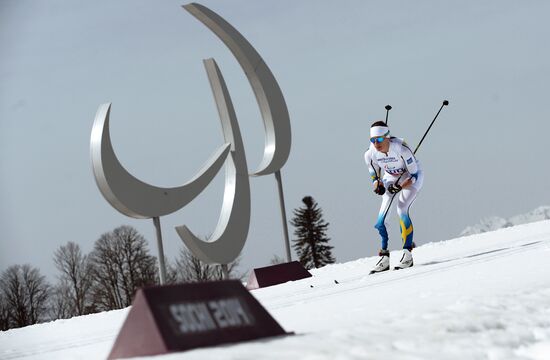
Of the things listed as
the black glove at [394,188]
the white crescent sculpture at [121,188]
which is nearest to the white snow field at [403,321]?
the black glove at [394,188]

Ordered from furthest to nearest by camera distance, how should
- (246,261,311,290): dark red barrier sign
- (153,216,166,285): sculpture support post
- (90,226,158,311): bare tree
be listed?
(90,226,158,311): bare tree
(246,261,311,290): dark red barrier sign
(153,216,166,285): sculpture support post

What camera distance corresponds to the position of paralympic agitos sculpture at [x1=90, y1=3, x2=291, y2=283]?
15773 mm

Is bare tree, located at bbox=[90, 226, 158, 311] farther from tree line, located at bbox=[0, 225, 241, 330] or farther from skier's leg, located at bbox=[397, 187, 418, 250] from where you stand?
skier's leg, located at bbox=[397, 187, 418, 250]

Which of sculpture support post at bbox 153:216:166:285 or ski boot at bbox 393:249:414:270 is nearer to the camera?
ski boot at bbox 393:249:414:270

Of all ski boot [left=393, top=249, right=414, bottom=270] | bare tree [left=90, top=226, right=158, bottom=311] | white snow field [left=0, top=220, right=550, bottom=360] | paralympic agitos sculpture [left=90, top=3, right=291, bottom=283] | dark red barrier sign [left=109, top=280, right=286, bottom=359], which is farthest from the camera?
bare tree [left=90, top=226, right=158, bottom=311]

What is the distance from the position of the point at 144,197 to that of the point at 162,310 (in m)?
10.4

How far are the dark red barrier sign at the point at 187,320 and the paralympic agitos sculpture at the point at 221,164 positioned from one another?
911 centimetres

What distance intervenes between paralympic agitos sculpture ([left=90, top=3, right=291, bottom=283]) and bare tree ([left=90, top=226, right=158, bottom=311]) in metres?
25.6

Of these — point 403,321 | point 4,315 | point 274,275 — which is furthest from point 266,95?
point 4,315

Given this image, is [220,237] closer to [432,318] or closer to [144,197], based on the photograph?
[144,197]

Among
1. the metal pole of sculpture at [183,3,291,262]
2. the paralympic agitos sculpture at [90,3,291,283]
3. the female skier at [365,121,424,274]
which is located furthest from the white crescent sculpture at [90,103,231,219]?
the female skier at [365,121,424,274]

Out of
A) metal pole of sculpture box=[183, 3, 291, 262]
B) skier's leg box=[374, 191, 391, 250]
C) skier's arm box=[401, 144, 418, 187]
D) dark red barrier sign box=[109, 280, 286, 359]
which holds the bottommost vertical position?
dark red barrier sign box=[109, 280, 286, 359]

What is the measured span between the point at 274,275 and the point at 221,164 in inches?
102

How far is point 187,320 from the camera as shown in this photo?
6.39 metres
